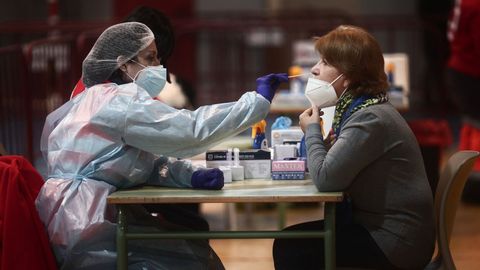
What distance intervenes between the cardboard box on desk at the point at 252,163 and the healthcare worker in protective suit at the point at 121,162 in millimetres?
154

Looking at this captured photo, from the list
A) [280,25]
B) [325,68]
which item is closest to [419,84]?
[280,25]

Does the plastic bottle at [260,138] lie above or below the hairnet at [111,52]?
below

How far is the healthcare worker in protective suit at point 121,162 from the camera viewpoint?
357cm

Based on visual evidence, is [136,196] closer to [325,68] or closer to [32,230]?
[32,230]

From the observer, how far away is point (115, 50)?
3846mm

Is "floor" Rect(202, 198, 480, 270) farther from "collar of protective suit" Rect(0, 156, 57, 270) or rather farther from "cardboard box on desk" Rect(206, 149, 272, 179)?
"collar of protective suit" Rect(0, 156, 57, 270)

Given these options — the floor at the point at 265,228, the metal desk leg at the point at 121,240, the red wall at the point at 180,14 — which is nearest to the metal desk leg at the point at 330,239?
the metal desk leg at the point at 121,240

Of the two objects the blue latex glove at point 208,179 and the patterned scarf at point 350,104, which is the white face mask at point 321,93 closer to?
the patterned scarf at point 350,104

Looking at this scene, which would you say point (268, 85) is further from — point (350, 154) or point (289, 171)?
point (350, 154)

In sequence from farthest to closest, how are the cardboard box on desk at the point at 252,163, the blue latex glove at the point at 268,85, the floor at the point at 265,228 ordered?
1. the floor at the point at 265,228
2. the cardboard box on desk at the point at 252,163
3. the blue latex glove at the point at 268,85

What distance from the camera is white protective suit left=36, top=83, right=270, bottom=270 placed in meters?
3.56

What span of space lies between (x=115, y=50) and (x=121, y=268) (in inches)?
35.3

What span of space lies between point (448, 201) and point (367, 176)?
0.36m

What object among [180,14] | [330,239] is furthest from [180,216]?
[180,14]
